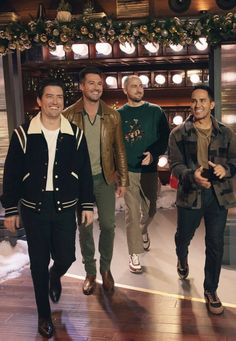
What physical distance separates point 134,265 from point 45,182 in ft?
4.74

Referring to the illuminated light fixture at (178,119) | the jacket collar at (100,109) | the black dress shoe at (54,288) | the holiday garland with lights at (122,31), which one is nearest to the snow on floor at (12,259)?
the black dress shoe at (54,288)

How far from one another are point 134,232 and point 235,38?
1789 millimetres

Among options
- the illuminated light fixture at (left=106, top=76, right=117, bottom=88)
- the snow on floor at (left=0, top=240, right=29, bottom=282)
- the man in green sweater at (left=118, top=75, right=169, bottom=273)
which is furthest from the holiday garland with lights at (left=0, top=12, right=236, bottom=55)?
the illuminated light fixture at (left=106, top=76, right=117, bottom=88)

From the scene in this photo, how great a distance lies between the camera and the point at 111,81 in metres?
7.88

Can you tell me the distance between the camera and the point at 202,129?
2.95 metres

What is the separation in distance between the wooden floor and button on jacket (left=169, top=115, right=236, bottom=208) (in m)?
0.72

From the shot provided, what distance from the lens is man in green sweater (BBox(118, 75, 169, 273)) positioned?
378 centimetres

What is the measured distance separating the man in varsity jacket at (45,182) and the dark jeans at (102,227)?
0.55 m

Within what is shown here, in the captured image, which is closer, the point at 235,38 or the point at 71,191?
the point at 71,191

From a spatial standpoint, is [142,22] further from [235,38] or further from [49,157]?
[49,157]

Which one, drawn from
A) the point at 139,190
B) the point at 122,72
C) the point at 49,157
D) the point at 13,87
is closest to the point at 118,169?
the point at 139,190

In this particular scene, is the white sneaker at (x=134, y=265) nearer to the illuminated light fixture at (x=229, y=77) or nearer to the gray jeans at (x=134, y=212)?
the gray jeans at (x=134, y=212)

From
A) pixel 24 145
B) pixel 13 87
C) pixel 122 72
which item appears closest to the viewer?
pixel 24 145

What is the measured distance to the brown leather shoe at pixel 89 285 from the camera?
3.39 meters
